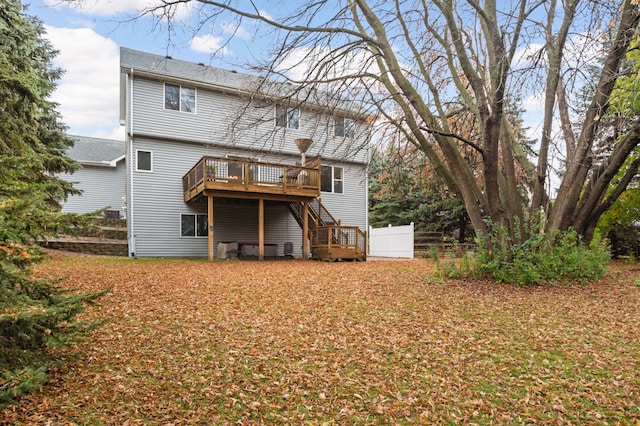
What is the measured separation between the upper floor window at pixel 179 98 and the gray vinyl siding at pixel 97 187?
8239 mm

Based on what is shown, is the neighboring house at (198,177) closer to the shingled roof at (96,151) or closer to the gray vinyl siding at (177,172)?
the gray vinyl siding at (177,172)

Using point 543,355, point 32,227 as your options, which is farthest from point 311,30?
point 543,355

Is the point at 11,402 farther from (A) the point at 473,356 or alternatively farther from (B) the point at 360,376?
(A) the point at 473,356

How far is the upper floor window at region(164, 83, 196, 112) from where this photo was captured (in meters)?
14.4

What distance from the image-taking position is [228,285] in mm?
7164

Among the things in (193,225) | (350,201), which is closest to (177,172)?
(193,225)

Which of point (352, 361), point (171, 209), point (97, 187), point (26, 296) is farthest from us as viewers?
point (97, 187)

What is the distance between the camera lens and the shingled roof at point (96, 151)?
20.1 meters

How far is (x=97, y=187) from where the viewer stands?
20109 millimetres

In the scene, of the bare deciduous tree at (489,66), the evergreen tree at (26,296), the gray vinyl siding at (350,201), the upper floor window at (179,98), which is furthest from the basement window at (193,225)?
the evergreen tree at (26,296)

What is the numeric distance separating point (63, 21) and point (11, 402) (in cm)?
573

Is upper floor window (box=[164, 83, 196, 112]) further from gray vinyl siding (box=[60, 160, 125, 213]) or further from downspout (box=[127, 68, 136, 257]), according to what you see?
gray vinyl siding (box=[60, 160, 125, 213])

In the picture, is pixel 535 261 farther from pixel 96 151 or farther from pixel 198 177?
pixel 96 151

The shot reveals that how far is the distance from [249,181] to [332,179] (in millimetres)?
5536
